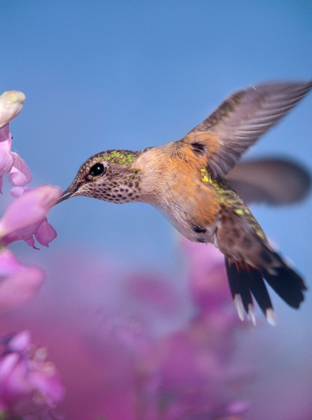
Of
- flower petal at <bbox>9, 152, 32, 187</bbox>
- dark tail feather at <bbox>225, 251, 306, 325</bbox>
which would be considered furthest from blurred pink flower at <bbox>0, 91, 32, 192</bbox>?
dark tail feather at <bbox>225, 251, 306, 325</bbox>

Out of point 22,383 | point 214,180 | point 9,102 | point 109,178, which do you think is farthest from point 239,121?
point 22,383

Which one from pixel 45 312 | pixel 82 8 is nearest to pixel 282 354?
pixel 45 312

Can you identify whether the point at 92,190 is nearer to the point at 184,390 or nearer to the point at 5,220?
the point at 5,220

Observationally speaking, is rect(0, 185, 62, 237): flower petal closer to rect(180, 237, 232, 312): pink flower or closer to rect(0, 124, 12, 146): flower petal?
rect(0, 124, 12, 146): flower petal

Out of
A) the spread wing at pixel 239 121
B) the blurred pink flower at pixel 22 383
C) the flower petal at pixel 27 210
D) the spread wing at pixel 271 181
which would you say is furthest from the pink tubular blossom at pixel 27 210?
the spread wing at pixel 271 181

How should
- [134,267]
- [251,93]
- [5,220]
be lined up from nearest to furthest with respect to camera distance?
1. [5,220]
2. [251,93]
3. [134,267]

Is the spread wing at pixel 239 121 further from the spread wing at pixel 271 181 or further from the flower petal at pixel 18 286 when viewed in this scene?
the flower petal at pixel 18 286

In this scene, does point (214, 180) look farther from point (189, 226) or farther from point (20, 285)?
point (20, 285)
